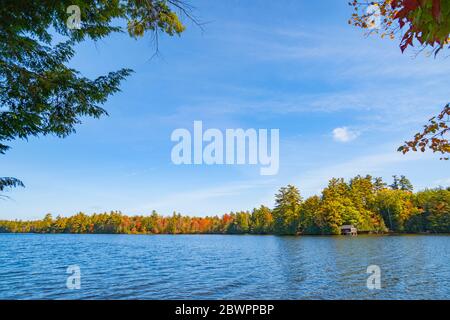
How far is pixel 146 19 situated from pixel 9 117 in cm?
376

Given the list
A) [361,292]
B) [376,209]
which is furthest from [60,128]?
[376,209]

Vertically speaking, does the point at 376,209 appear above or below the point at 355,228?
above

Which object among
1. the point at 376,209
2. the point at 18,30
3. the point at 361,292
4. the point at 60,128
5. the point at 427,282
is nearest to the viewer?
the point at 18,30

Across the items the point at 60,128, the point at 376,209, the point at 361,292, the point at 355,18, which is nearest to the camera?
the point at 355,18
